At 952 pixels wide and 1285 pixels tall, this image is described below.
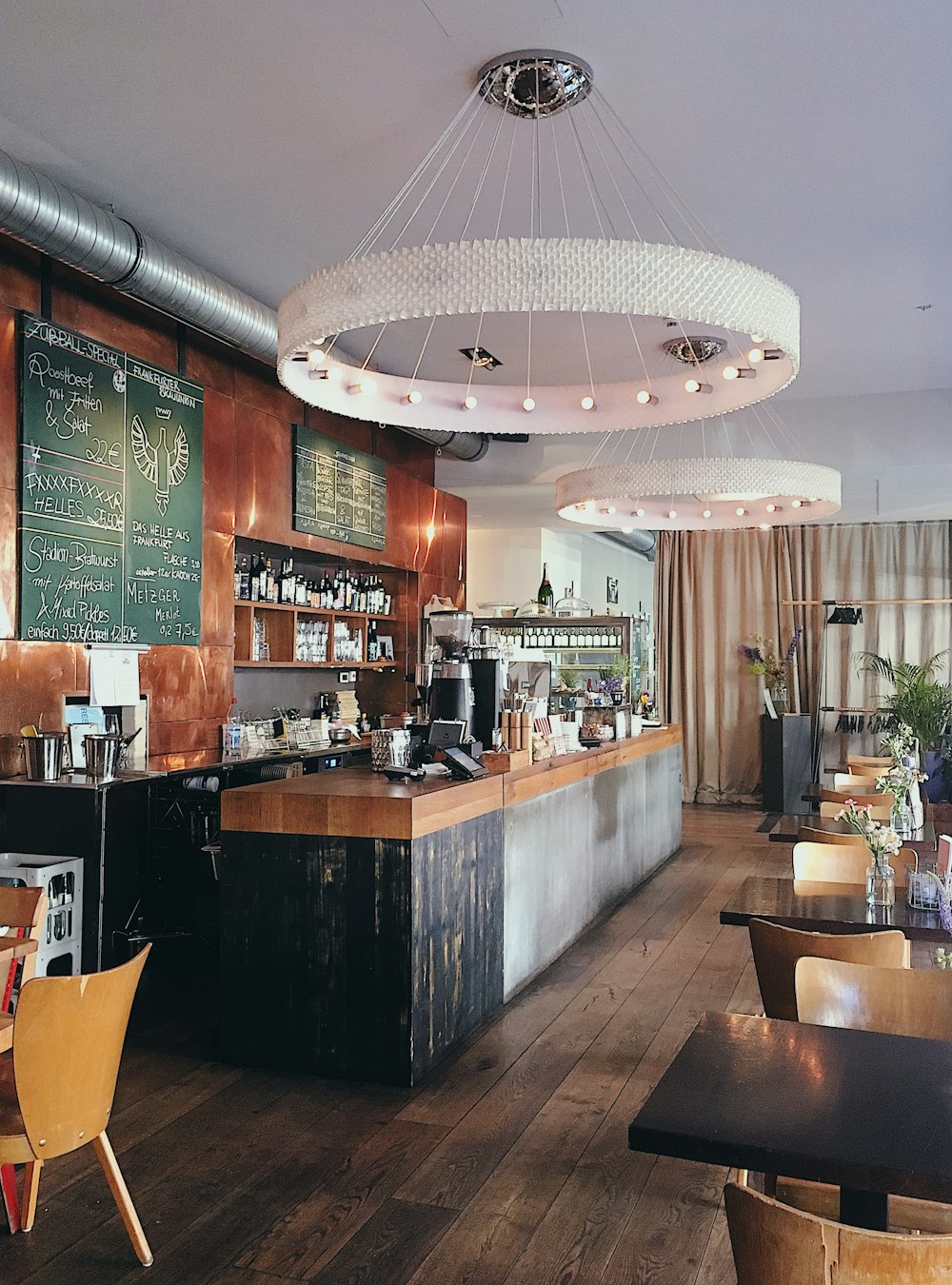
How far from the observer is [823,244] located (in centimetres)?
577

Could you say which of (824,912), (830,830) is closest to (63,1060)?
(824,912)

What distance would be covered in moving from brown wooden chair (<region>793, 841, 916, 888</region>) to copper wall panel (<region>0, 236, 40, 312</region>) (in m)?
4.42

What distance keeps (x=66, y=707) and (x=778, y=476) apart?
160 inches

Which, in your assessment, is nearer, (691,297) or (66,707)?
(691,297)

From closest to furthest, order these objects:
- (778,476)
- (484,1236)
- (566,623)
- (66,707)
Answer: (484,1236) < (66,707) < (778,476) < (566,623)

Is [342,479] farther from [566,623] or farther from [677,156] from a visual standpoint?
[677,156]

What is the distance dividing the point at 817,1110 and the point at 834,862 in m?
2.56

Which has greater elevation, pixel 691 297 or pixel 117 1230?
pixel 691 297

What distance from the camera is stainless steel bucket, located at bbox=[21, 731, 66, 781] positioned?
5.30 meters

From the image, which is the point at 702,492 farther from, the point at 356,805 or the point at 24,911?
the point at 24,911

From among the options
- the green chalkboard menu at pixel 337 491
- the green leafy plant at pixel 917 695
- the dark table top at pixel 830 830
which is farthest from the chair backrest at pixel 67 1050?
the green leafy plant at pixel 917 695

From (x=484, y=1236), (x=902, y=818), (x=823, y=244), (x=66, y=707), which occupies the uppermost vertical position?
(x=823, y=244)

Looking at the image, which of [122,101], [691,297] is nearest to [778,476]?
[691,297]

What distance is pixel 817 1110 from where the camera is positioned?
2076 millimetres
